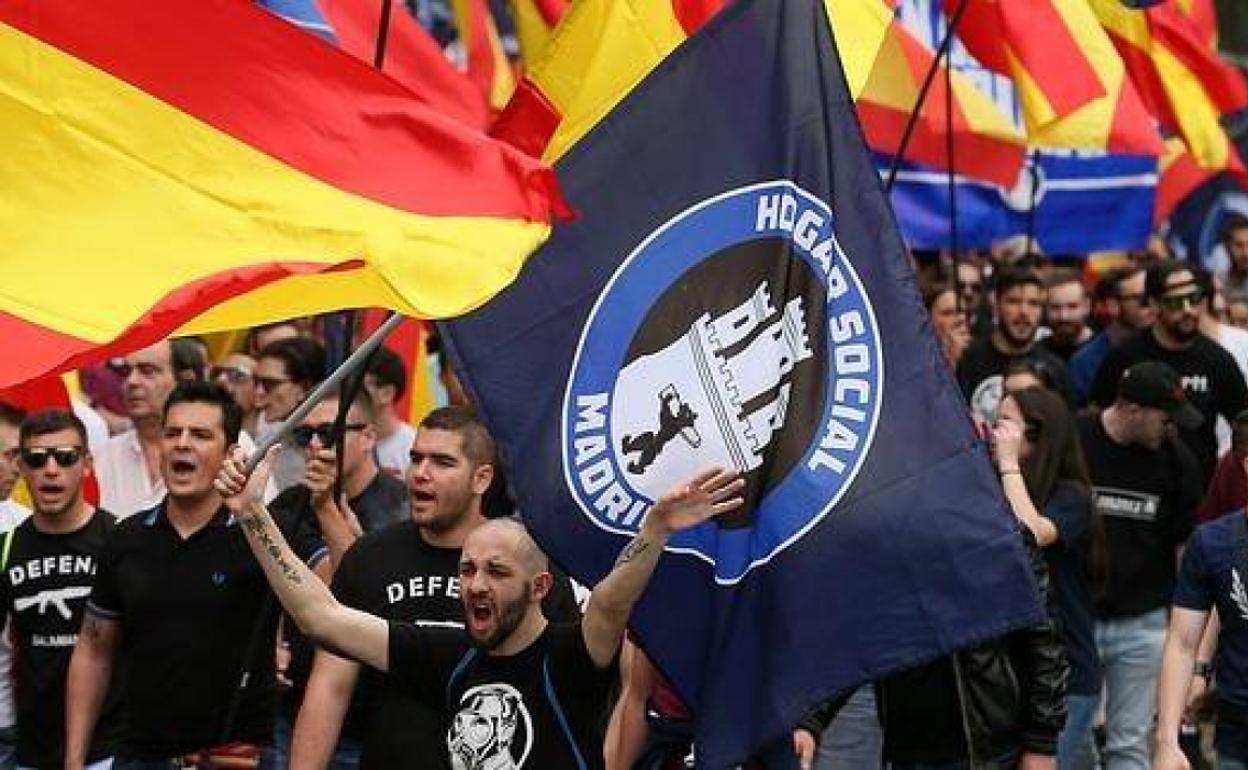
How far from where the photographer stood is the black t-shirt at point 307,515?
1098cm

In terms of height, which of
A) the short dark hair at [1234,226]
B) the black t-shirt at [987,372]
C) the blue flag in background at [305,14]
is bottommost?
the black t-shirt at [987,372]

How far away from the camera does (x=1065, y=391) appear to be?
14852 mm

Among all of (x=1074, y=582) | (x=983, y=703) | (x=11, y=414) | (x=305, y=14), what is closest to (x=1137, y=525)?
(x=1074, y=582)

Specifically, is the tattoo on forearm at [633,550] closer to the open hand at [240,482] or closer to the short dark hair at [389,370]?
the open hand at [240,482]

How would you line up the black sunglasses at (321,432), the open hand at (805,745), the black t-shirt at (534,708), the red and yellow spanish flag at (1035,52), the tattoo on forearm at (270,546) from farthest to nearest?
the red and yellow spanish flag at (1035,52) < the black sunglasses at (321,432) < the open hand at (805,745) < the tattoo on forearm at (270,546) < the black t-shirt at (534,708)

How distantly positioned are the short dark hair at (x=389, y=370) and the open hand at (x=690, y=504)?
4.82 metres

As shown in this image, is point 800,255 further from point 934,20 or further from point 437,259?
point 934,20

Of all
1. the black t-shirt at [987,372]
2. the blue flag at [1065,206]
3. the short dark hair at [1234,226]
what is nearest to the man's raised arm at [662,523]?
the black t-shirt at [987,372]

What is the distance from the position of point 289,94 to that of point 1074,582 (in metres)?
4.80

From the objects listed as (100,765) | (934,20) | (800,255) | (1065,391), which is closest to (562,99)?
(800,255)

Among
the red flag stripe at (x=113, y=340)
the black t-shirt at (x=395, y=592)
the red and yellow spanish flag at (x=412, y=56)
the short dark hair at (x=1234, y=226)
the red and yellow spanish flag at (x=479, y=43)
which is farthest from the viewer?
the short dark hair at (x=1234, y=226)

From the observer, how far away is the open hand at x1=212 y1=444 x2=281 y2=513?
8.95 meters

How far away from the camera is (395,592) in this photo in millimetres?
9961

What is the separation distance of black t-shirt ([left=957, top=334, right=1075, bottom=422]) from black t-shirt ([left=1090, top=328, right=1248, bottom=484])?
0.22m
